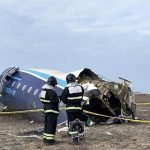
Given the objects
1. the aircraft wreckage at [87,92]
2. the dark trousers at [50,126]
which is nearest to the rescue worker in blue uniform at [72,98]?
the dark trousers at [50,126]

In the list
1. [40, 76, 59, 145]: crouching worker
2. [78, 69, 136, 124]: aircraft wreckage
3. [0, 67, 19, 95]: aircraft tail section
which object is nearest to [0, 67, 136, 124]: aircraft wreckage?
[78, 69, 136, 124]: aircraft wreckage

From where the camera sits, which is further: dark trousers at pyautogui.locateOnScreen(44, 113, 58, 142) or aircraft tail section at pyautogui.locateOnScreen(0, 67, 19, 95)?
aircraft tail section at pyautogui.locateOnScreen(0, 67, 19, 95)

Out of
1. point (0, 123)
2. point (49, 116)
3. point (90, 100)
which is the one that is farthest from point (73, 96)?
point (0, 123)

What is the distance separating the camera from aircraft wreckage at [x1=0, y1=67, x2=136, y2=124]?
2177 cm

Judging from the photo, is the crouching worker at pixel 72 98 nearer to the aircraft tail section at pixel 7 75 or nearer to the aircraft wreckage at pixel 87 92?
the aircraft wreckage at pixel 87 92

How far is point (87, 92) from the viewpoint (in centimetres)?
2106

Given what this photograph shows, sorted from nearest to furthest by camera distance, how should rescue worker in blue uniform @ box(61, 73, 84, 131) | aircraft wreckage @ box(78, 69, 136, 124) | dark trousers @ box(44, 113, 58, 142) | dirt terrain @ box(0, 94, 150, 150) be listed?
1. dirt terrain @ box(0, 94, 150, 150)
2. dark trousers @ box(44, 113, 58, 142)
3. rescue worker in blue uniform @ box(61, 73, 84, 131)
4. aircraft wreckage @ box(78, 69, 136, 124)

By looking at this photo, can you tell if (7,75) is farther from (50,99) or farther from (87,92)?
(50,99)

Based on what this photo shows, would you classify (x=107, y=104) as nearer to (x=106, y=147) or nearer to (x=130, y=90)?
(x=130, y=90)

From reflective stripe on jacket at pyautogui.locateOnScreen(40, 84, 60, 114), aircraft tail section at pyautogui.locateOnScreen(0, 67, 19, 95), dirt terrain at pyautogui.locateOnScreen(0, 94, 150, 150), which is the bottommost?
dirt terrain at pyautogui.locateOnScreen(0, 94, 150, 150)

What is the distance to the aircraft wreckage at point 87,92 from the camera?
2177 cm

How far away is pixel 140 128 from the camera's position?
19.1 m

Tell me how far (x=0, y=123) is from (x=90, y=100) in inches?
213

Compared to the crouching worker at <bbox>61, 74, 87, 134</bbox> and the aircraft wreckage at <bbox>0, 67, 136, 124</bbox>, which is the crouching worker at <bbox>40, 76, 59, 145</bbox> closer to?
the crouching worker at <bbox>61, 74, 87, 134</bbox>
